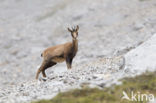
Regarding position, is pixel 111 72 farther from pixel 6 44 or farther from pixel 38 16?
pixel 38 16

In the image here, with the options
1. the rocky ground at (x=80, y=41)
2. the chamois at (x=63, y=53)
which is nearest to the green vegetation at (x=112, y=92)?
the rocky ground at (x=80, y=41)

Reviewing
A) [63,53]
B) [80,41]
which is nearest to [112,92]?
[63,53]

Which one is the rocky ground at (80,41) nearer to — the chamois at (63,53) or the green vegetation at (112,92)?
the green vegetation at (112,92)

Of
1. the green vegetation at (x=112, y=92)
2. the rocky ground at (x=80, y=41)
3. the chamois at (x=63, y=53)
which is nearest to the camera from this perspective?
the green vegetation at (x=112, y=92)

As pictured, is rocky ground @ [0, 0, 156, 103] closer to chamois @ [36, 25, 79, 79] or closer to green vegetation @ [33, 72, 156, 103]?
green vegetation @ [33, 72, 156, 103]

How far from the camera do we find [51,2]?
58281 mm

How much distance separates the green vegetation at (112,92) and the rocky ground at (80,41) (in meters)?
0.52

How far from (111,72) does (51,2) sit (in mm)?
46753

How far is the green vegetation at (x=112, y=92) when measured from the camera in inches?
395

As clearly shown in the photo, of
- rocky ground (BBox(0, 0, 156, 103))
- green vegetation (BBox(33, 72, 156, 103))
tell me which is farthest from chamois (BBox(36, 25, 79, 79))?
green vegetation (BBox(33, 72, 156, 103))

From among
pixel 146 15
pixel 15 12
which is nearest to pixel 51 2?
pixel 15 12

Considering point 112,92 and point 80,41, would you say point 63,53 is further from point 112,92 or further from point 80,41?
point 80,41

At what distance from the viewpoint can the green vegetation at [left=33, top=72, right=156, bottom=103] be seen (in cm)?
1002

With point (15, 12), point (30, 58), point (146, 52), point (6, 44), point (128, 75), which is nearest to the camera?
point (128, 75)
